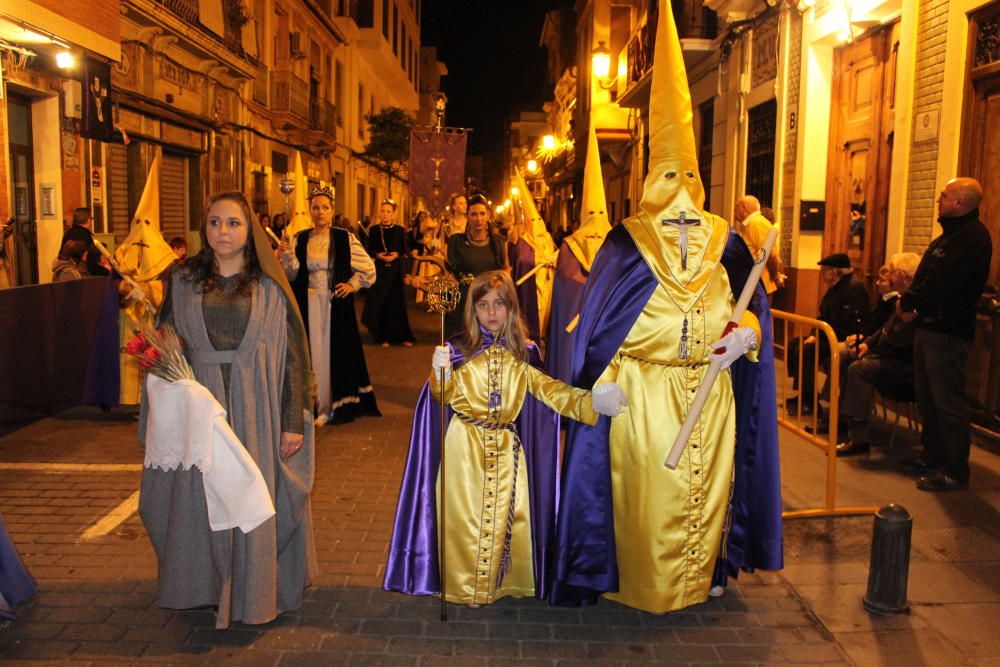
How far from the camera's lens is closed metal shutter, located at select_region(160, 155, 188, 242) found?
1806 cm

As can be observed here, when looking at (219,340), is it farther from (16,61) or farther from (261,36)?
(261,36)

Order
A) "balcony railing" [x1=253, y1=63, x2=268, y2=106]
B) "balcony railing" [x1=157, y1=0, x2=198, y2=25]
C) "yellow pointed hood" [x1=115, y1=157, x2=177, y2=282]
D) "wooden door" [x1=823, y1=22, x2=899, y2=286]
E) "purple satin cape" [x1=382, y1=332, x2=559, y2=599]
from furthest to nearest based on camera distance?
"balcony railing" [x1=253, y1=63, x2=268, y2=106] → "balcony railing" [x1=157, y1=0, x2=198, y2=25] → "wooden door" [x1=823, y1=22, x2=899, y2=286] → "yellow pointed hood" [x1=115, y1=157, x2=177, y2=282] → "purple satin cape" [x1=382, y1=332, x2=559, y2=599]

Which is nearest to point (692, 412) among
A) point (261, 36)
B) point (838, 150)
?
point (838, 150)

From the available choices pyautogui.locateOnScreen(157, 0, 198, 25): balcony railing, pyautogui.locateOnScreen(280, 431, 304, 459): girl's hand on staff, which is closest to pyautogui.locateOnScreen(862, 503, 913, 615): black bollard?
pyautogui.locateOnScreen(280, 431, 304, 459): girl's hand on staff

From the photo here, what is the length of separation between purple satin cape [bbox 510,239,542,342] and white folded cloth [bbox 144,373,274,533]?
480 cm

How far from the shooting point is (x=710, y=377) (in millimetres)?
3742

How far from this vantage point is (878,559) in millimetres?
4176

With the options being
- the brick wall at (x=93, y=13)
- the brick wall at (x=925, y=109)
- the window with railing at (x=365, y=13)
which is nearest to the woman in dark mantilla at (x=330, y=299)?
the brick wall at (x=925, y=109)

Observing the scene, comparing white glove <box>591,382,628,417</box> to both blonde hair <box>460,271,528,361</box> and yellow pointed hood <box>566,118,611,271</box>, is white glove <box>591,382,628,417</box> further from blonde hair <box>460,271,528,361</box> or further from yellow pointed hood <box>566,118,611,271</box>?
yellow pointed hood <box>566,118,611,271</box>

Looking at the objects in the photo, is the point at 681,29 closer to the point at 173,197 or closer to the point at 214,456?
the point at 173,197

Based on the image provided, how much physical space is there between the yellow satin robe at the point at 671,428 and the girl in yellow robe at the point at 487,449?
1.17ft

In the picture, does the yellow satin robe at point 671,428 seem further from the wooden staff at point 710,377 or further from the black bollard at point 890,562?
the black bollard at point 890,562

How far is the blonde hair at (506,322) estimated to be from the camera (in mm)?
4039

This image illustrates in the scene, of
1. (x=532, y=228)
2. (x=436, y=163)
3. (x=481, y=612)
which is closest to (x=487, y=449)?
(x=481, y=612)
